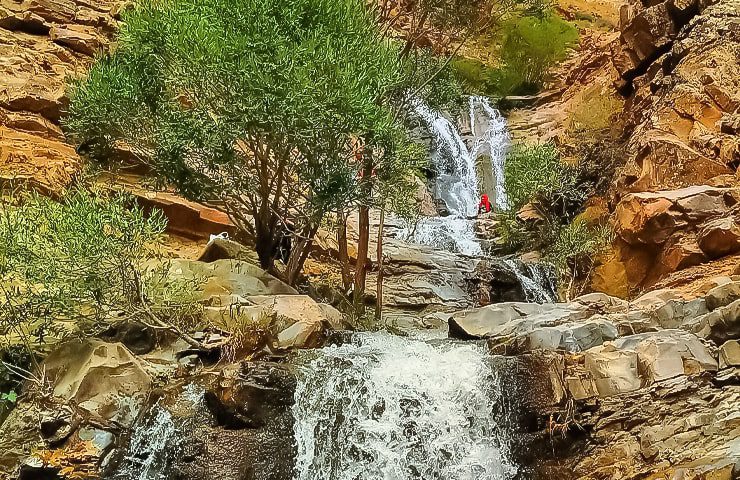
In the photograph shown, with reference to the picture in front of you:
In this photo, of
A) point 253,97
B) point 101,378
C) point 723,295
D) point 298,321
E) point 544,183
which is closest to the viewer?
point 101,378

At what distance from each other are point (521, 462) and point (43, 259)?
8.50 m

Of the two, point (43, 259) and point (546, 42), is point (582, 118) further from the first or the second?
point (43, 259)

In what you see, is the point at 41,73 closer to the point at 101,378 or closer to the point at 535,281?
the point at 101,378

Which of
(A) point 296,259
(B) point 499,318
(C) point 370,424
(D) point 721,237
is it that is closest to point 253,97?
(A) point 296,259

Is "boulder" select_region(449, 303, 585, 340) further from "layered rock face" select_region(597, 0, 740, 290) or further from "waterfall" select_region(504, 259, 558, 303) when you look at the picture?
"waterfall" select_region(504, 259, 558, 303)

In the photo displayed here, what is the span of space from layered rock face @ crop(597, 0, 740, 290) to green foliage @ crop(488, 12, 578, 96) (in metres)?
14.2

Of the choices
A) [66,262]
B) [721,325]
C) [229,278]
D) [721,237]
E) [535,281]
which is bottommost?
[721,325]

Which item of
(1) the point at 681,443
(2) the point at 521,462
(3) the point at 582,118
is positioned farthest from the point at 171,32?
(3) the point at 582,118

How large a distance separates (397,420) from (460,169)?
21.8 meters

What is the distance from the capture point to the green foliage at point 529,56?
1476 inches

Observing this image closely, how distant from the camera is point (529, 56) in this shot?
38000 millimetres

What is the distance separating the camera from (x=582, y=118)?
27.6 meters

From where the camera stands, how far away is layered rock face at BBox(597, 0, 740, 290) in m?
14.1

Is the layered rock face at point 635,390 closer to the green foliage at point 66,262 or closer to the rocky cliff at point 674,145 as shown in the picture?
the rocky cliff at point 674,145
